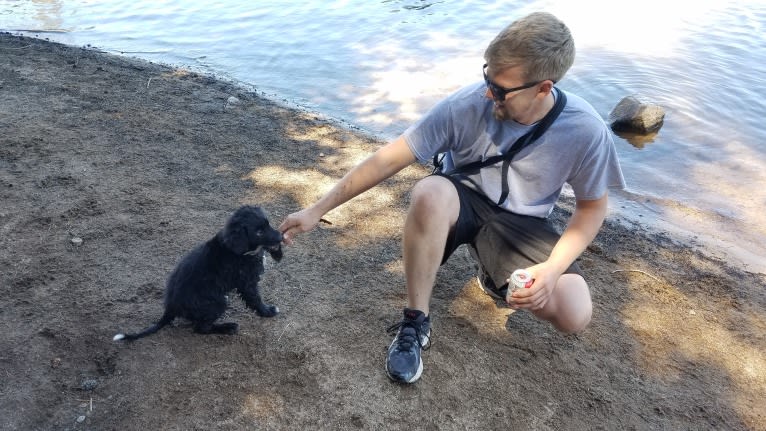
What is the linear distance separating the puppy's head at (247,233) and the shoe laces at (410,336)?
86 cm

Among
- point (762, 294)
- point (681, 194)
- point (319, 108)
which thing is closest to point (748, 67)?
point (681, 194)

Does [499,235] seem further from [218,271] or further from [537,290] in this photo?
[218,271]

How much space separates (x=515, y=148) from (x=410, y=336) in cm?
119

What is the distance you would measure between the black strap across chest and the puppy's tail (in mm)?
1892

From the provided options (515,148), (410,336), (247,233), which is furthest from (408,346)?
(515,148)

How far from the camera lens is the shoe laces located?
3.19 metres

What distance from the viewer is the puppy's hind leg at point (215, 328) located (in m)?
3.33

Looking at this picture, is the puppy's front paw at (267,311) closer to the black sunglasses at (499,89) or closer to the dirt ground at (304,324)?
the dirt ground at (304,324)

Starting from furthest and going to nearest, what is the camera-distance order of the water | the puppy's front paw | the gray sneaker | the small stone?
1. the water
2. the puppy's front paw
3. the gray sneaker
4. the small stone

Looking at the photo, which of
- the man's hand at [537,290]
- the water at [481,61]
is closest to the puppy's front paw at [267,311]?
the man's hand at [537,290]

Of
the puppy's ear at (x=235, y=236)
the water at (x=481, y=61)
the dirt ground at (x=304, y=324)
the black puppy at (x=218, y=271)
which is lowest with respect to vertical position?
the water at (x=481, y=61)

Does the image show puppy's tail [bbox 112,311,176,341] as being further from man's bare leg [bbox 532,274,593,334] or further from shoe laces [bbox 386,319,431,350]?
man's bare leg [bbox 532,274,593,334]

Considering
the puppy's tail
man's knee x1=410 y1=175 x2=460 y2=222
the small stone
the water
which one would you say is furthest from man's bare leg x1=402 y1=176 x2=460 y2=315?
the water

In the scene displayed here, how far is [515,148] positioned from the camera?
3068mm
